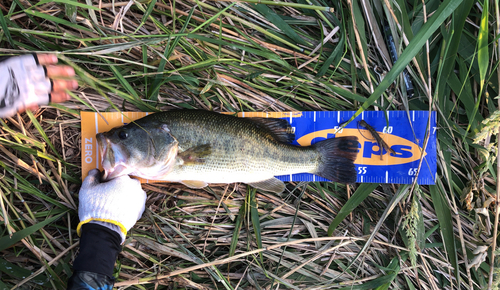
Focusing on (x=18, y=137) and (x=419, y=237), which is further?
(x=419, y=237)

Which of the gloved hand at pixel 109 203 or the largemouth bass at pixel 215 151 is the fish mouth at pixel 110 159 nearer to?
the largemouth bass at pixel 215 151

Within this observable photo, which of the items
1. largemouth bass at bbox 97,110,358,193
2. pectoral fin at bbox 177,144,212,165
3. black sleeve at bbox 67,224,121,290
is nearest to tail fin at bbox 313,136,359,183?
largemouth bass at bbox 97,110,358,193

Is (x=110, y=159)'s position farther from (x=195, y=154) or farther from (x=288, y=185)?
(x=288, y=185)

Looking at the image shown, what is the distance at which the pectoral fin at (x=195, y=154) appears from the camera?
2.60 metres

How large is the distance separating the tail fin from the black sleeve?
223 cm

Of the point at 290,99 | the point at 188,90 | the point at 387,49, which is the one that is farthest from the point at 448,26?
the point at 188,90

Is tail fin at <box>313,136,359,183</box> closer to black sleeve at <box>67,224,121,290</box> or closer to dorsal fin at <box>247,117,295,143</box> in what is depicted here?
dorsal fin at <box>247,117,295,143</box>

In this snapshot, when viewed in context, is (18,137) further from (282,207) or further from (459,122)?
(459,122)

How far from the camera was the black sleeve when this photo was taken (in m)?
2.38

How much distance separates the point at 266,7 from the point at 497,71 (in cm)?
246

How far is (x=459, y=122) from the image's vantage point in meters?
3.00

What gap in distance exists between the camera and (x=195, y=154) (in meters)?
2.61

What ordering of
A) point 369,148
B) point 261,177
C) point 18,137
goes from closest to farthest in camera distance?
point 18,137 → point 261,177 → point 369,148

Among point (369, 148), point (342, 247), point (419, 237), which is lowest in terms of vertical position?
point (342, 247)
